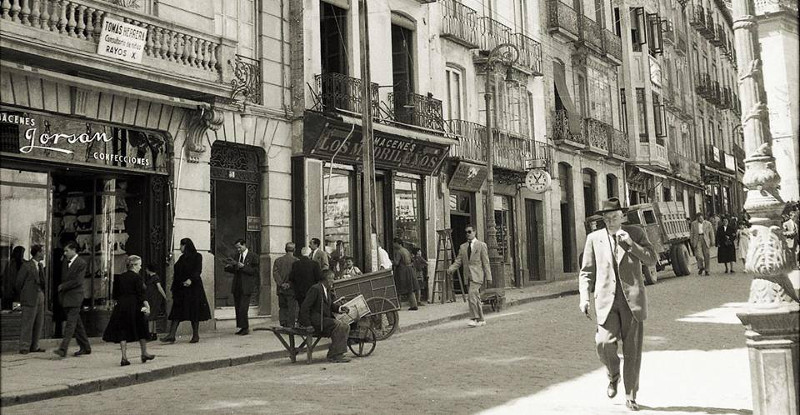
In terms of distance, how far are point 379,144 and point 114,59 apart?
27.3 feet

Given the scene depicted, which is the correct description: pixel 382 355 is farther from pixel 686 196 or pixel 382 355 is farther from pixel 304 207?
pixel 686 196

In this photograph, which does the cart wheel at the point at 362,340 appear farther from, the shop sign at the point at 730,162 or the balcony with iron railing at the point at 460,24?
the shop sign at the point at 730,162

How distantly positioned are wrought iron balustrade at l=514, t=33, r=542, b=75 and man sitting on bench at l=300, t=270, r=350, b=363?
1774cm

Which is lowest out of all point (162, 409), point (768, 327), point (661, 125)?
point (162, 409)

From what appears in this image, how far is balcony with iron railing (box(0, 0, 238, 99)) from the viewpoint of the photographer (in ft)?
37.8

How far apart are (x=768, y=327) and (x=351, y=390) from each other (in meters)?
4.23

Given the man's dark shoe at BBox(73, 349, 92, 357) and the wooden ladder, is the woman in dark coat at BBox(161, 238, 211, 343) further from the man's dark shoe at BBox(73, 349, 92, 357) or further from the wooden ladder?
the wooden ladder

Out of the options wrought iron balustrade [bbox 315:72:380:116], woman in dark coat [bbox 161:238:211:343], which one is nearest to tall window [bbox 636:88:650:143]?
wrought iron balustrade [bbox 315:72:380:116]

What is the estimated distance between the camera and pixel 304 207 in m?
17.5

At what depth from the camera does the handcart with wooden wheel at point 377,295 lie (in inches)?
463

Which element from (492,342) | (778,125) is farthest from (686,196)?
(492,342)

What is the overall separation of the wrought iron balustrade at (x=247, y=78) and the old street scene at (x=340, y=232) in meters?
0.05

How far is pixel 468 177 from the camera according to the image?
23797 millimetres

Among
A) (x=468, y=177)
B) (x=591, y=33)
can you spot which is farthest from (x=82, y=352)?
(x=591, y=33)
